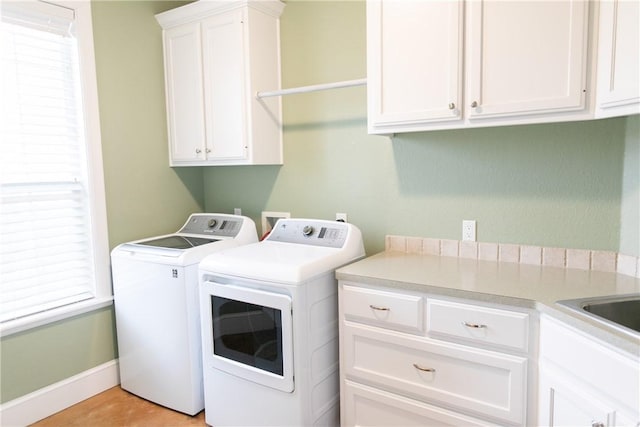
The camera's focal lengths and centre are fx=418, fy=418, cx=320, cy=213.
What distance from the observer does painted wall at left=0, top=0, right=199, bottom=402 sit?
2.33 meters

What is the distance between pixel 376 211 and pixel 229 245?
2.99 ft

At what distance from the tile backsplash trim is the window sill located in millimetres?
1803

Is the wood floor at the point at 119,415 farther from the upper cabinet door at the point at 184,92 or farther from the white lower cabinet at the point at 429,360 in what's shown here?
the upper cabinet door at the point at 184,92

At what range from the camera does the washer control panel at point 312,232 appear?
227 cm

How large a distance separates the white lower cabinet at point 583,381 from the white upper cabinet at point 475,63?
853 millimetres

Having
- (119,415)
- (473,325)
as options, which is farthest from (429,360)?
(119,415)

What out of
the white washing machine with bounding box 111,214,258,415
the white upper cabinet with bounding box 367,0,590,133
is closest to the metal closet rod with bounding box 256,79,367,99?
the white upper cabinet with bounding box 367,0,590,133

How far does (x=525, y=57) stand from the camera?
1.67 metres

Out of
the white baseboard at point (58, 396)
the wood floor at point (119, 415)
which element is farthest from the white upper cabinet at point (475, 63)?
the white baseboard at point (58, 396)

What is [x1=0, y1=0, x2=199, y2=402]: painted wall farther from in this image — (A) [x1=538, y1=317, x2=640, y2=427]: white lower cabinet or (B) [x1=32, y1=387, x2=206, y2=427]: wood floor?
(A) [x1=538, y1=317, x2=640, y2=427]: white lower cabinet

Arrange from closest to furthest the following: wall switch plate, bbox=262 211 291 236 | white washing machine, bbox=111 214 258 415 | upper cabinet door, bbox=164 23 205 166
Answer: white washing machine, bbox=111 214 258 415, upper cabinet door, bbox=164 23 205 166, wall switch plate, bbox=262 211 291 236

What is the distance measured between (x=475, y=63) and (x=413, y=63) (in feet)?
0.91

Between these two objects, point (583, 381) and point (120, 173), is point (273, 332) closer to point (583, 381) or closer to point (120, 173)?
point (583, 381)

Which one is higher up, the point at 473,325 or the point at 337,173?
the point at 337,173
